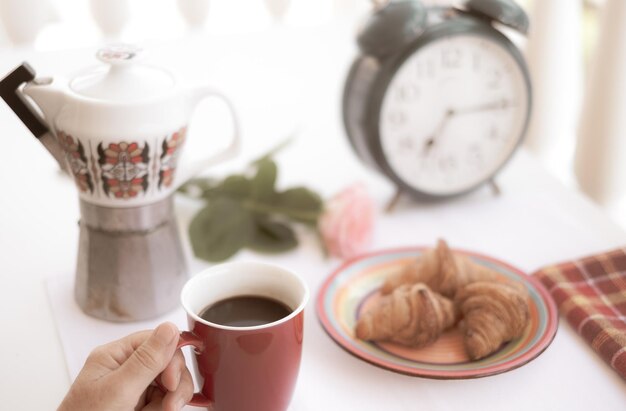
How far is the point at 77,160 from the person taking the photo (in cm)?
72

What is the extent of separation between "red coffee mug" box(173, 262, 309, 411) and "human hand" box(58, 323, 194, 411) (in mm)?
21

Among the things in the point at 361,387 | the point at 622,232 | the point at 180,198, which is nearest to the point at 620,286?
the point at 622,232

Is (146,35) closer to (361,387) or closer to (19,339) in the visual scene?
(19,339)

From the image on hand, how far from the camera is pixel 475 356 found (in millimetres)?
724

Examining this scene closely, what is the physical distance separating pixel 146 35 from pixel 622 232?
1.05 meters

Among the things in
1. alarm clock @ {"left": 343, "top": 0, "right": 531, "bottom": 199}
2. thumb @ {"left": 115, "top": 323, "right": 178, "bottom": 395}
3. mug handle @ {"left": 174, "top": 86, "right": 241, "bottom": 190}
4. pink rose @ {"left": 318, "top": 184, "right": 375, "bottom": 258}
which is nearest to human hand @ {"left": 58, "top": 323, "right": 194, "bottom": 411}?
thumb @ {"left": 115, "top": 323, "right": 178, "bottom": 395}

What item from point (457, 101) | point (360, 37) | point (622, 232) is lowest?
point (622, 232)

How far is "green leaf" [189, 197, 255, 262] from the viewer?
888mm

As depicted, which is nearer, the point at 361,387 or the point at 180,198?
the point at 361,387

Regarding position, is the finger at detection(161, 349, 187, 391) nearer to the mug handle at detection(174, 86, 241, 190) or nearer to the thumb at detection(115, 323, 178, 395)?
the thumb at detection(115, 323, 178, 395)

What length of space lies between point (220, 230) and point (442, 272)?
11.2 inches

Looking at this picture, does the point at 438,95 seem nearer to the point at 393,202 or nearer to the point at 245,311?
the point at 393,202

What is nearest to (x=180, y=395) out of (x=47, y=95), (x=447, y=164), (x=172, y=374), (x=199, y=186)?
(x=172, y=374)

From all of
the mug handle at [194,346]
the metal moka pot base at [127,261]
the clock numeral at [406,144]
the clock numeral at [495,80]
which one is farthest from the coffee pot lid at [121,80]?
the clock numeral at [495,80]
